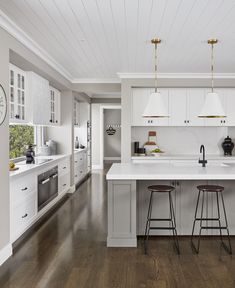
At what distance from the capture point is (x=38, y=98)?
5.35 metres

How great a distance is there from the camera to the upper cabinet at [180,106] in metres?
6.59

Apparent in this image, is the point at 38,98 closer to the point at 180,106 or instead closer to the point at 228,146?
the point at 180,106

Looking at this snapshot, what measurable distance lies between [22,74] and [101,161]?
7339mm

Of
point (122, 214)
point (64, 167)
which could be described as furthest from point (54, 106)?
point (122, 214)

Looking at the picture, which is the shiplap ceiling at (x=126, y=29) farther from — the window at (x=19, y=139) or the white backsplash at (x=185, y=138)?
the white backsplash at (x=185, y=138)

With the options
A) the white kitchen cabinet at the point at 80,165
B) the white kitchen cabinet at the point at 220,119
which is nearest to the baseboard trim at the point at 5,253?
the white kitchen cabinet at the point at 80,165

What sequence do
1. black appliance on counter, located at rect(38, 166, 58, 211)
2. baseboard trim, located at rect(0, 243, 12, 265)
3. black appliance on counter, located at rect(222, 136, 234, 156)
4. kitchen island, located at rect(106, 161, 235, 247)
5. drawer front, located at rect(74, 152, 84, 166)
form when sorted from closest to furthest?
baseboard trim, located at rect(0, 243, 12, 265) → kitchen island, located at rect(106, 161, 235, 247) → black appliance on counter, located at rect(38, 166, 58, 211) → black appliance on counter, located at rect(222, 136, 234, 156) → drawer front, located at rect(74, 152, 84, 166)

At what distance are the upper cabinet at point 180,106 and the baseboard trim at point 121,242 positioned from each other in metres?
3.12

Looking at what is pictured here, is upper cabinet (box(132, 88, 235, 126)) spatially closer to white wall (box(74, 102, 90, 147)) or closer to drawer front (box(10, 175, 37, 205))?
drawer front (box(10, 175, 37, 205))

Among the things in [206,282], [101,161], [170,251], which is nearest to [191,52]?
[170,251]

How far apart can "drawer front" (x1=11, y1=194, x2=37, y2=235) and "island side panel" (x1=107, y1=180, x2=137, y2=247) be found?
115 centimetres

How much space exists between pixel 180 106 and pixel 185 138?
0.82 meters

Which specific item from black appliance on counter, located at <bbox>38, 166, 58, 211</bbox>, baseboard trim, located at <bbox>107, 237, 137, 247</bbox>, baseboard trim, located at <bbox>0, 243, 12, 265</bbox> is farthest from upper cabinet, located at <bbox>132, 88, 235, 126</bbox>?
baseboard trim, located at <bbox>0, 243, 12, 265</bbox>

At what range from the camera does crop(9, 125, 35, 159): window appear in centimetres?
540
